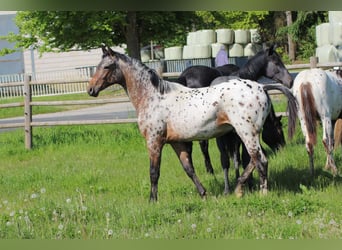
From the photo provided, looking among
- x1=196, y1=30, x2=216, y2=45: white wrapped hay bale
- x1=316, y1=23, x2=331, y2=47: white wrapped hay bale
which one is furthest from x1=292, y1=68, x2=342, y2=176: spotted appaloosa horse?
x1=196, y1=30, x2=216, y2=45: white wrapped hay bale

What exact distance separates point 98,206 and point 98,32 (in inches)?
484

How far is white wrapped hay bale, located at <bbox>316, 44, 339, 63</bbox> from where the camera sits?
16922 mm

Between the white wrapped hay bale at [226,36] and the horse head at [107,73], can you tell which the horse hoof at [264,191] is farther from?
the white wrapped hay bale at [226,36]

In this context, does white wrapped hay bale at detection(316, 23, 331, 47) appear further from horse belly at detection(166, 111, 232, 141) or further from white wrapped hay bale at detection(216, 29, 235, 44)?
horse belly at detection(166, 111, 232, 141)

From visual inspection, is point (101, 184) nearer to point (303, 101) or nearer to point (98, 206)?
point (98, 206)

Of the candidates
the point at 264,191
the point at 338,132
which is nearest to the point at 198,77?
the point at 264,191

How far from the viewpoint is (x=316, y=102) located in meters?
6.89

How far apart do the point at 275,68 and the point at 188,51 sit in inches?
870

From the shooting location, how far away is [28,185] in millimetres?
7379

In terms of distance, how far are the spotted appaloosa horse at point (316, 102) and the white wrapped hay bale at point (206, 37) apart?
22246mm

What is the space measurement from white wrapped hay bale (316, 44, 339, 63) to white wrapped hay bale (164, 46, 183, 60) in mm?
12057

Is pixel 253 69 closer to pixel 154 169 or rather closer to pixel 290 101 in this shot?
pixel 290 101

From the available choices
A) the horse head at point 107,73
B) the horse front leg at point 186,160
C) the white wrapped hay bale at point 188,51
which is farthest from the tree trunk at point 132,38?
the white wrapped hay bale at point 188,51

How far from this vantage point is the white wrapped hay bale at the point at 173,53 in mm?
29469
